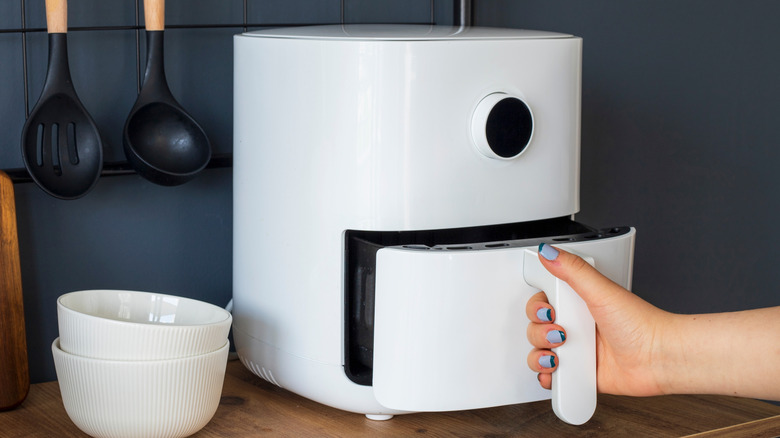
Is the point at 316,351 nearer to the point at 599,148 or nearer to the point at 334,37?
the point at 334,37

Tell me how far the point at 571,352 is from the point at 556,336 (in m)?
0.02

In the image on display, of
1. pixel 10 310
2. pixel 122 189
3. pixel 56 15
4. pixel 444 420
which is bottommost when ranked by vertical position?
pixel 444 420

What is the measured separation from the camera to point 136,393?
0.72 meters

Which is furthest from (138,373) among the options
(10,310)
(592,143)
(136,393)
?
(592,143)

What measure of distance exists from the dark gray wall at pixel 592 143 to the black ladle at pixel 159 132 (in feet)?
0.17

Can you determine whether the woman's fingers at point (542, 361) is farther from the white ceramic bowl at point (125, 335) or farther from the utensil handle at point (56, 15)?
the utensil handle at point (56, 15)

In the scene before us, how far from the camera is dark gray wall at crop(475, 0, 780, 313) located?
111 cm

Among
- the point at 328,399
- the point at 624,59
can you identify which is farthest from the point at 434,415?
the point at 624,59

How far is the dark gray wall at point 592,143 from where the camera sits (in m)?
0.93

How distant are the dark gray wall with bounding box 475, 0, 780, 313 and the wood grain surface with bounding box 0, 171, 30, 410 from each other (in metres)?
0.67

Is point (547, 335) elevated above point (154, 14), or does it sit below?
below

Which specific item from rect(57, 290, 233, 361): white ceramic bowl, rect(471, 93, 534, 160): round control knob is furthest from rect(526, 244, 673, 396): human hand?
rect(57, 290, 233, 361): white ceramic bowl

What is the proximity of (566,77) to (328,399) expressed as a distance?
37 cm

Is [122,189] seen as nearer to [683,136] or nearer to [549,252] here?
[549,252]
